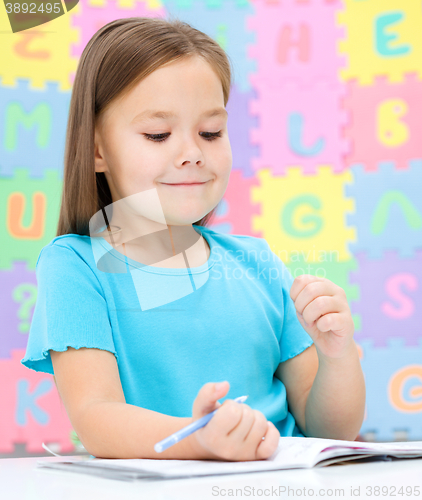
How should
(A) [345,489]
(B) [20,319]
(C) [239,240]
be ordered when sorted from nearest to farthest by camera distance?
(A) [345,489], (C) [239,240], (B) [20,319]

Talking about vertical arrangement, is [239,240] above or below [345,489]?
above

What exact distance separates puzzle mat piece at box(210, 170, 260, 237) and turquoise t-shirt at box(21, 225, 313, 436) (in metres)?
1.06

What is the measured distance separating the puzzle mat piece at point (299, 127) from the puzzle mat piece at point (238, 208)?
0.30 feet

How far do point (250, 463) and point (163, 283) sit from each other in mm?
359

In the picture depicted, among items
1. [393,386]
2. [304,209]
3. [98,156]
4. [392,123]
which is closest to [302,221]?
[304,209]

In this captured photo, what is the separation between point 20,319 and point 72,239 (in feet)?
3.85

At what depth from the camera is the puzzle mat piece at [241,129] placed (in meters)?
1.90

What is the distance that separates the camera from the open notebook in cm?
38

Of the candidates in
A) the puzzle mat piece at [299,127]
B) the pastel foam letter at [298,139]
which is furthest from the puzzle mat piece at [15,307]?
the pastel foam letter at [298,139]

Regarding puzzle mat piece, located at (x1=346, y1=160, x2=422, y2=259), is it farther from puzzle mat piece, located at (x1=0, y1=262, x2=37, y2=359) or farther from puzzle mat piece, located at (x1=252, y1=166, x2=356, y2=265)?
puzzle mat piece, located at (x1=0, y1=262, x2=37, y2=359)

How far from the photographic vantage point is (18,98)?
1.85m

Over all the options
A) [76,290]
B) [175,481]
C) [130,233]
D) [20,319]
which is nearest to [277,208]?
[20,319]

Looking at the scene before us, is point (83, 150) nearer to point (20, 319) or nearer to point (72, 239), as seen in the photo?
point (72, 239)

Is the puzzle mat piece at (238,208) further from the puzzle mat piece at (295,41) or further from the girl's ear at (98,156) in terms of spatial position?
the girl's ear at (98,156)
